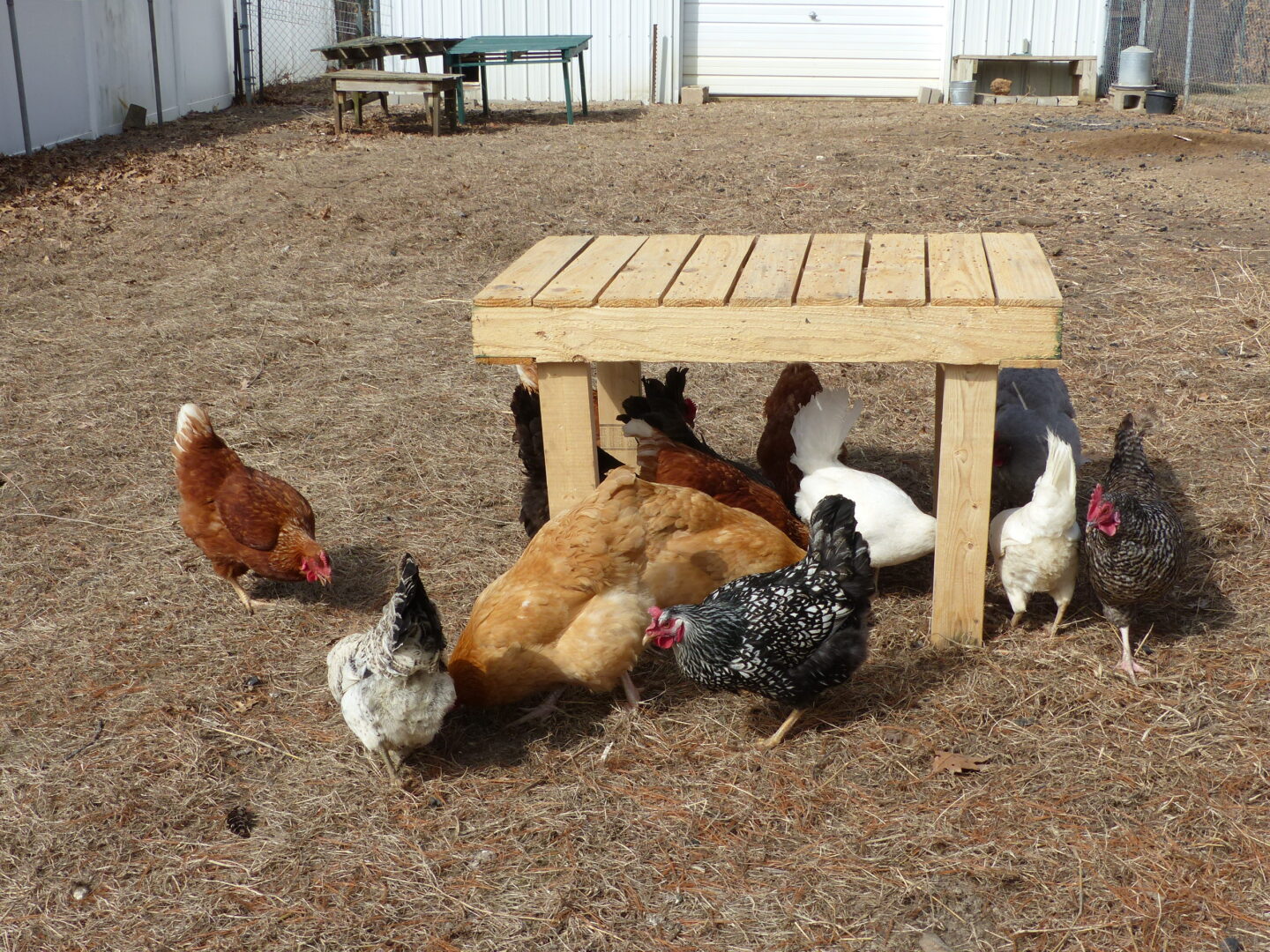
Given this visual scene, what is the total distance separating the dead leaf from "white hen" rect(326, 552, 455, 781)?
4.47 feet

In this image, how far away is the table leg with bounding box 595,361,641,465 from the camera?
15.5 ft

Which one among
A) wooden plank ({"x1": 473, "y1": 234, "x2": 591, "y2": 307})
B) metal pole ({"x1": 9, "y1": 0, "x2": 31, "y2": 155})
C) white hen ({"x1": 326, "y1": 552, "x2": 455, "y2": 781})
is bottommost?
white hen ({"x1": 326, "y1": 552, "x2": 455, "y2": 781})

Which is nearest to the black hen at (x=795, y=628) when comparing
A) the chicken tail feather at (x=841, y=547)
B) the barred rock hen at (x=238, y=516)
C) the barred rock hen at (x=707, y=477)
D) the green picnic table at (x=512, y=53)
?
the chicken tail feather at (x=841, y=547)

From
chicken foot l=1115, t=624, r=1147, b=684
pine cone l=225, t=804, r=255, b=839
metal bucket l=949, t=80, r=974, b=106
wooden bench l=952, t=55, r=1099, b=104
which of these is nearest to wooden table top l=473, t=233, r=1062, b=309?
chicken foot l=1115, t=624, r=1147, b=684

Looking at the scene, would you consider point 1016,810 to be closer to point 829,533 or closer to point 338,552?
point 829,533

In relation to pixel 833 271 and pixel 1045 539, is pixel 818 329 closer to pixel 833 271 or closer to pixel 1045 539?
pixel 833 271

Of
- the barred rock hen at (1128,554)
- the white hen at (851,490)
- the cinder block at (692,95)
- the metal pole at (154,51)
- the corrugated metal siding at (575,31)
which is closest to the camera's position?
the barred rock hen at (1128,554)

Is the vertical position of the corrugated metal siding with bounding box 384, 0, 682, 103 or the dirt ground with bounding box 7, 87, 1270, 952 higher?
the corrugated metal siding with bounding box 384, 0, 682, 103

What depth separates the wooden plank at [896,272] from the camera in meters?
3.30

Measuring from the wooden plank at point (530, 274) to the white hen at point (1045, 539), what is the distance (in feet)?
5.57

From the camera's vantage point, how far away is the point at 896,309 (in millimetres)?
3291

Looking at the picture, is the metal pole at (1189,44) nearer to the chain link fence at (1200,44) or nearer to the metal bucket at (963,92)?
the chain link fence at (1200,44)

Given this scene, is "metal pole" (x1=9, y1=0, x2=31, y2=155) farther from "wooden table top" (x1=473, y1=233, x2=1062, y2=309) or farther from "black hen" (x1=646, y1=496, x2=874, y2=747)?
"black hen" (x1=646, y1=496, x2=874, y2=747)

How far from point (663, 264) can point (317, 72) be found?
18.6m
